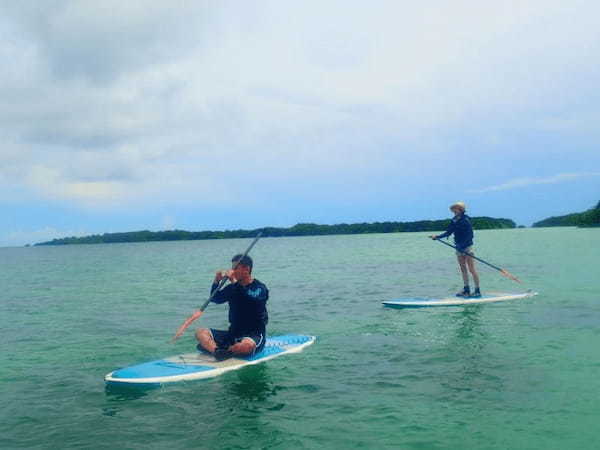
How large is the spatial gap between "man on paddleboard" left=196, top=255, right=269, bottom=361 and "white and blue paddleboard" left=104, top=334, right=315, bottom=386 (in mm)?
165

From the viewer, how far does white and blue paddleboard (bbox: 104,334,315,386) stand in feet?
27.9

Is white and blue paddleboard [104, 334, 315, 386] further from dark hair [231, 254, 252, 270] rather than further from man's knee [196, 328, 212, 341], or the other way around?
dark hair [231, 254, 252, 270]

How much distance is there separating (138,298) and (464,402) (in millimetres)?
18243

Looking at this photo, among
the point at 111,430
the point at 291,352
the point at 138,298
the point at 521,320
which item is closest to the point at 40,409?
the point at 111,430

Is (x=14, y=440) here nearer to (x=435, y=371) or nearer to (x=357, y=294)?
(x=435, y=371)

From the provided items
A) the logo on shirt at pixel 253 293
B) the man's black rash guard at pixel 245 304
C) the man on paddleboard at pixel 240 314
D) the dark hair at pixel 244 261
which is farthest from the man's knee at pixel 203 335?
the dark hair at pixel 244 261

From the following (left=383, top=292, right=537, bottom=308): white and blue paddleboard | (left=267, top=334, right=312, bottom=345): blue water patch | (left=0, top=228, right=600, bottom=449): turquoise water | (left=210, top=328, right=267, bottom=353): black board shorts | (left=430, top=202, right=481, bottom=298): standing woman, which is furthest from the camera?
(left=430, top=202, right=481, bottom=298): standing woman

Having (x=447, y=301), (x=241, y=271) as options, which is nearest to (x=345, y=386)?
(x=241, y=271)

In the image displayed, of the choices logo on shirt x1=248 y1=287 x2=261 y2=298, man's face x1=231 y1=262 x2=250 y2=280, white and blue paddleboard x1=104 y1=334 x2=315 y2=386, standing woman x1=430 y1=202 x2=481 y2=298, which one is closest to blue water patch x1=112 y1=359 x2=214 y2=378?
white and blue paddleboard x1=104 y1=334 x2=315 y2=386

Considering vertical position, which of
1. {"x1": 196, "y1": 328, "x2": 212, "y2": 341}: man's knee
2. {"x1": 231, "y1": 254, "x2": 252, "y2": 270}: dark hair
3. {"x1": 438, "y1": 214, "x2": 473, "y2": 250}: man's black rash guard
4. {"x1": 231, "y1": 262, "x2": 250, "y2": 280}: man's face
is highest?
{"x1": 438, "y1": 214, "x2": 473, "y2": 250}: man's black rash guard

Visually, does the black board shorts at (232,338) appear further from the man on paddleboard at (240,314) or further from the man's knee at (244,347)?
the man's knee at (244,347)

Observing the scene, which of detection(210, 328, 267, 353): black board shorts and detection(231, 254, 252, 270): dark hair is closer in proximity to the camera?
detection(231, 254, 252, 270): dark hair

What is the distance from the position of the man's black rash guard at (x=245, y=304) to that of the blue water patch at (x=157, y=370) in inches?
38.2

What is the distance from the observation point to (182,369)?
888 cm
